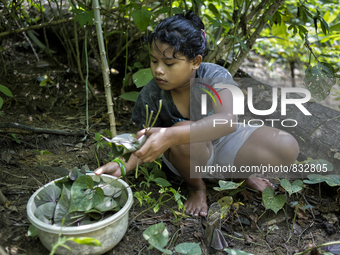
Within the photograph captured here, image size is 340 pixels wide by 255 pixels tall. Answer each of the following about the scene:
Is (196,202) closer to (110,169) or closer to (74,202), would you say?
(110,169)

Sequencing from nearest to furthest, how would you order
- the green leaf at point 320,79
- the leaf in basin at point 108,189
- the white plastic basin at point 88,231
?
the white plastic basin at point 88,231 < the leaf in basin at point 108,189 < the green leaf at point 320,79

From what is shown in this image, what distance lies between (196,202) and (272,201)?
375mm

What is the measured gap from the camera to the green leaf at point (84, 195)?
1.00 m

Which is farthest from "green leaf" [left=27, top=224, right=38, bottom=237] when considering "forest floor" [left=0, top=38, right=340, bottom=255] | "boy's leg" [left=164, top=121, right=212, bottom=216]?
"boy's leg" [left=164, top=121, right=212, bottom=216]

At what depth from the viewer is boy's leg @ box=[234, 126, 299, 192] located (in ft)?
4.82

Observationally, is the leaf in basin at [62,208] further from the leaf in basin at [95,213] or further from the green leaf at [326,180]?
the green leaf at [326,180]

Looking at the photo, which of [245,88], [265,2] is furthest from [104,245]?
[265,2]

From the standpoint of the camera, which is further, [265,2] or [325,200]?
[265,2]

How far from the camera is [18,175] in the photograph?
4.68 ft

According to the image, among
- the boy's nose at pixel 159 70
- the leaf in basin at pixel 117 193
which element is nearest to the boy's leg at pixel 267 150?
the boy's nose at pixel 159 70

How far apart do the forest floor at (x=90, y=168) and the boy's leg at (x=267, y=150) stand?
182mm

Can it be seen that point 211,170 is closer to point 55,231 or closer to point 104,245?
point 104,245

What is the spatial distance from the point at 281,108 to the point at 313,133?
26 centimetres

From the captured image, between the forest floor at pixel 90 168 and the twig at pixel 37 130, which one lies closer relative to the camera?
the forest floor at pixel 90 168
